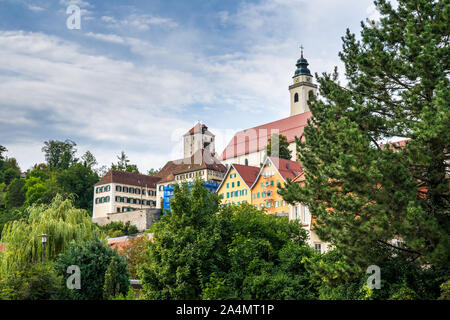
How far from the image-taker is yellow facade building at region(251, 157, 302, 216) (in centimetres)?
6719

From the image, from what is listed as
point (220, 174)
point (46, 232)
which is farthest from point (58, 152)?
point (46, 232)

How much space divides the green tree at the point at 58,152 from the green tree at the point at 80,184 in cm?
1934

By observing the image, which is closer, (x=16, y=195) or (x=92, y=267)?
(x=92, y=267)

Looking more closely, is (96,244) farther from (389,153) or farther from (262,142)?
(262,142)

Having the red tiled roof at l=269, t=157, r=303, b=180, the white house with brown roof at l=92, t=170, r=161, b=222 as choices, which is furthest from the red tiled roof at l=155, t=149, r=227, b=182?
the red tiled roof at l=269, t=157, r=303, b=180

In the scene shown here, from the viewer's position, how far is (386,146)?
58.5 ft

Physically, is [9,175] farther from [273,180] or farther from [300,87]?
[273,180]

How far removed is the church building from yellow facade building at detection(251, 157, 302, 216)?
22.0 m

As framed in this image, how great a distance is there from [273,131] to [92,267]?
79.4 m

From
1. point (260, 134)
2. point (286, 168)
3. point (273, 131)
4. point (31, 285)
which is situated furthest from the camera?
point (260, 134)

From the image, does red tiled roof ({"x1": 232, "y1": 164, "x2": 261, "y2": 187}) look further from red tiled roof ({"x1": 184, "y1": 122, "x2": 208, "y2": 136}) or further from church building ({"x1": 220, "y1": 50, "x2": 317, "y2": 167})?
red tiled roof ({"x1": 184, "y1": 122, "x2": 208, "y2": 136})

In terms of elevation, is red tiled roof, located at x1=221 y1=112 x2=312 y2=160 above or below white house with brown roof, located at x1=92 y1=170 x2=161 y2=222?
above

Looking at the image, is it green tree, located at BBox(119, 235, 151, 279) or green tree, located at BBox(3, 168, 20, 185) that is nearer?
green tree, located at BBox(119, 235, 151, 279)

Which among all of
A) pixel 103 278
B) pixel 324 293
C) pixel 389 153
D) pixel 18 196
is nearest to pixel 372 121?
pixel 389 153
